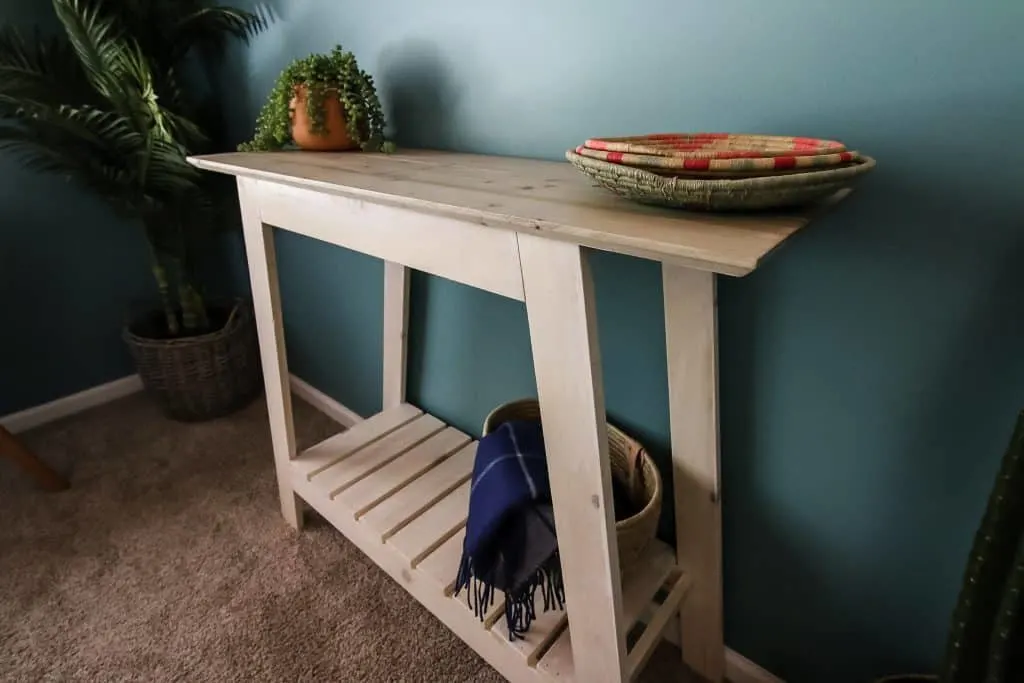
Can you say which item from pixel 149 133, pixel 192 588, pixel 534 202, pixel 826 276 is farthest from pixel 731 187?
pixel 149 133

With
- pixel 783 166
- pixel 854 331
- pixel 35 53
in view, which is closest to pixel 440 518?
pixel 854 331

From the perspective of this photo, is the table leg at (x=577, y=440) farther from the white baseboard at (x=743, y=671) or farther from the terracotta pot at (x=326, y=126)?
the terracotta pot at (x=326, y=126)

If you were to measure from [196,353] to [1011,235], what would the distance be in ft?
5.66

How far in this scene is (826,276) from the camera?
75 cm

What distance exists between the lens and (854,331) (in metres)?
0.75

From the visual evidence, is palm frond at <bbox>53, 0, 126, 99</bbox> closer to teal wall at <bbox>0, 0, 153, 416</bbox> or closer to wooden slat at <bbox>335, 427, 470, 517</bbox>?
teal wall at <bbox>0, 0, 153, 416</bbox>

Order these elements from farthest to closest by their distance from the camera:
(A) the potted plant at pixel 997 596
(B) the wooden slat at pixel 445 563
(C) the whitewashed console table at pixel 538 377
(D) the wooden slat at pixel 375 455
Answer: (D) the wooden slat at pixel 375 455 < (B) the wooden slat at pixel 445 563 < (C) the whitewashed console table at pixel 538 377 < (A) the potted plant at pixel 997 596

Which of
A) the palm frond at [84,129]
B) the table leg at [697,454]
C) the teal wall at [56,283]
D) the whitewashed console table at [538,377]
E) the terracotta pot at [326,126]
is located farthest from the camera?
the teal wall at [56,283]

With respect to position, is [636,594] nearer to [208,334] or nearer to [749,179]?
[749,179]

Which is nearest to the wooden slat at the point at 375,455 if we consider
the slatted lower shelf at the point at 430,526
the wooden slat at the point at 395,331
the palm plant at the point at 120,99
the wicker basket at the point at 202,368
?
the slatted lower shelf at the point at 430,526

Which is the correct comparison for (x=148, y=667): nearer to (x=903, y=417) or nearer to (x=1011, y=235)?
(x=903, y=417)

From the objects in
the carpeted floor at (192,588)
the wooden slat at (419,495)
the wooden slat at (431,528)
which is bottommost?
the carpeted floor at (192,588)

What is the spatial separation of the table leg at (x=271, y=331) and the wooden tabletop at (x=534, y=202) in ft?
0.34

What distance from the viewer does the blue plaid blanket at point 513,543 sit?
853mm
